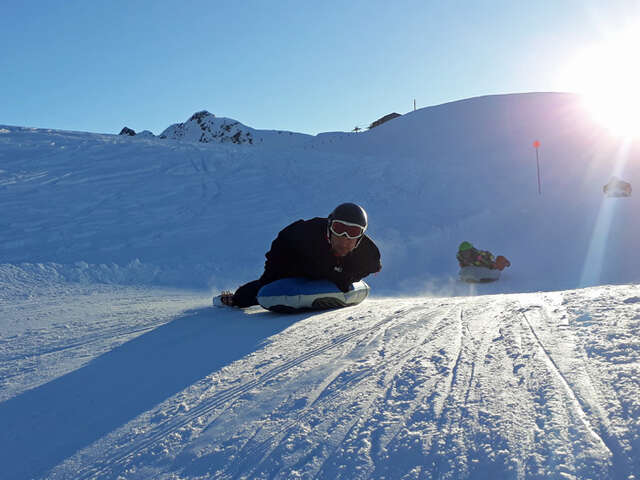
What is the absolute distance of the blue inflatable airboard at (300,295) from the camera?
488 centimetres

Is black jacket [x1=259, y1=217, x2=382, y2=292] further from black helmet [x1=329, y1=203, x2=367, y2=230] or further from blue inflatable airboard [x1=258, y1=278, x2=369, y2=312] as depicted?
black helmet [x1=329, y1=203, x2=367, y2=230]

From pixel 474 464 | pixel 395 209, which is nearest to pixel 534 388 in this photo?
pixel 474 464

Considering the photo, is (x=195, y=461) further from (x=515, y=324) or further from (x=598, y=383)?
(x=515, y=324)

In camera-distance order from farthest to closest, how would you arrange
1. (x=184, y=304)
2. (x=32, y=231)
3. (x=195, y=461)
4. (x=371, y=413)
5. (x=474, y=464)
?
(x=32, y=231)
(x=184, y=304)
(x=371, y=413)
(x=195, y=461)
(x=474, y=464)

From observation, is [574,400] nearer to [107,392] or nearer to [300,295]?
[107,392]

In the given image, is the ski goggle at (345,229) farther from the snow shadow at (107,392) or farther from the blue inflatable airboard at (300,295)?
the snow shadow at (107,392)

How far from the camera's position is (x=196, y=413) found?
2193mm

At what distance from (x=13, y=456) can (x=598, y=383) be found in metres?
2.44

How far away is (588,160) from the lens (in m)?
19.8

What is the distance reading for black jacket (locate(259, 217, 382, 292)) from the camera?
16.9ft

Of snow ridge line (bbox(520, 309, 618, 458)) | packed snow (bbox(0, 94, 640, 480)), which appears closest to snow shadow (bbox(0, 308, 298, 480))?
packed snow (bbox(0, 94, 640, 480))

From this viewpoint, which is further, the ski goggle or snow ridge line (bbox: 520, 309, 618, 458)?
the ski goggle

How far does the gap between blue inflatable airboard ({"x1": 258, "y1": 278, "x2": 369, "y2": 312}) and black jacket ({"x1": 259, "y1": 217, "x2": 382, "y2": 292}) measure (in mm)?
115

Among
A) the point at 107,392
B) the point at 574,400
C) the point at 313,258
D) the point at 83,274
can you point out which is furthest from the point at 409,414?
the point at 83,274
